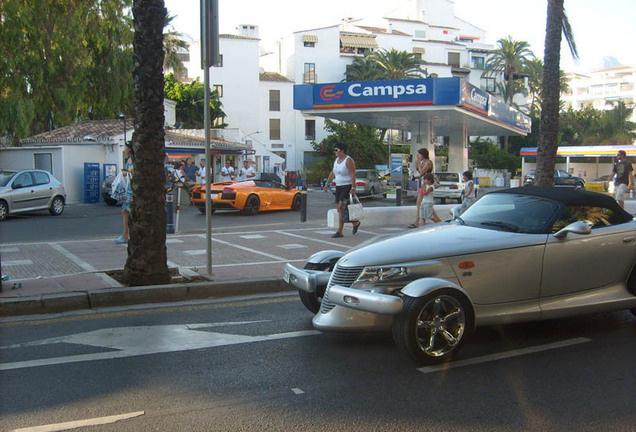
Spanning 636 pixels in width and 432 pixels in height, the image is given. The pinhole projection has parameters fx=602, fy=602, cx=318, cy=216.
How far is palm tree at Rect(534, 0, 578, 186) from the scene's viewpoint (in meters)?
13.1

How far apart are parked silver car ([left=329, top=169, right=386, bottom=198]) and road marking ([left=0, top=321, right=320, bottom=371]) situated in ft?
78.5

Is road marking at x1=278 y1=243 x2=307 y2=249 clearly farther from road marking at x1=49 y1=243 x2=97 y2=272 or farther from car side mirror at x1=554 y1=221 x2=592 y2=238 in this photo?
car side mirror at x1=554 y1=221 x2=592 y2=238

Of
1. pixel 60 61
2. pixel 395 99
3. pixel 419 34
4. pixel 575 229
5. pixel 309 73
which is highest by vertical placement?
pixel 419 34

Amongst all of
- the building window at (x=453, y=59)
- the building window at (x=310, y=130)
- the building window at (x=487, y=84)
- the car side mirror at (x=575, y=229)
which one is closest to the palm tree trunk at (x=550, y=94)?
the car side mirror at (x=575, y=229)

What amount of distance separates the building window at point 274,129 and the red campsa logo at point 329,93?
113 feet

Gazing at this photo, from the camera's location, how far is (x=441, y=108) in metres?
22.8

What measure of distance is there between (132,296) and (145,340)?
1664mm

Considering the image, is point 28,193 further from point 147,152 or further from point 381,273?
point 381,273

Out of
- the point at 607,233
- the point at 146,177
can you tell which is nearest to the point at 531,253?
the point at 607,233

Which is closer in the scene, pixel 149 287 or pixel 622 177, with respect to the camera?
pixel 149 287

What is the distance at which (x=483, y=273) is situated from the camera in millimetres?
4973

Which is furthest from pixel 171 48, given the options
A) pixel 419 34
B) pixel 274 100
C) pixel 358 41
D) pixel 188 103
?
pixel 419 34

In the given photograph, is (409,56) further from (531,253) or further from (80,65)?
(531,253)

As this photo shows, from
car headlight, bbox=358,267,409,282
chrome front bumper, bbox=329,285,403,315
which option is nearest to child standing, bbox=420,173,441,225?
car headlight, bbox=358,267,409,282
